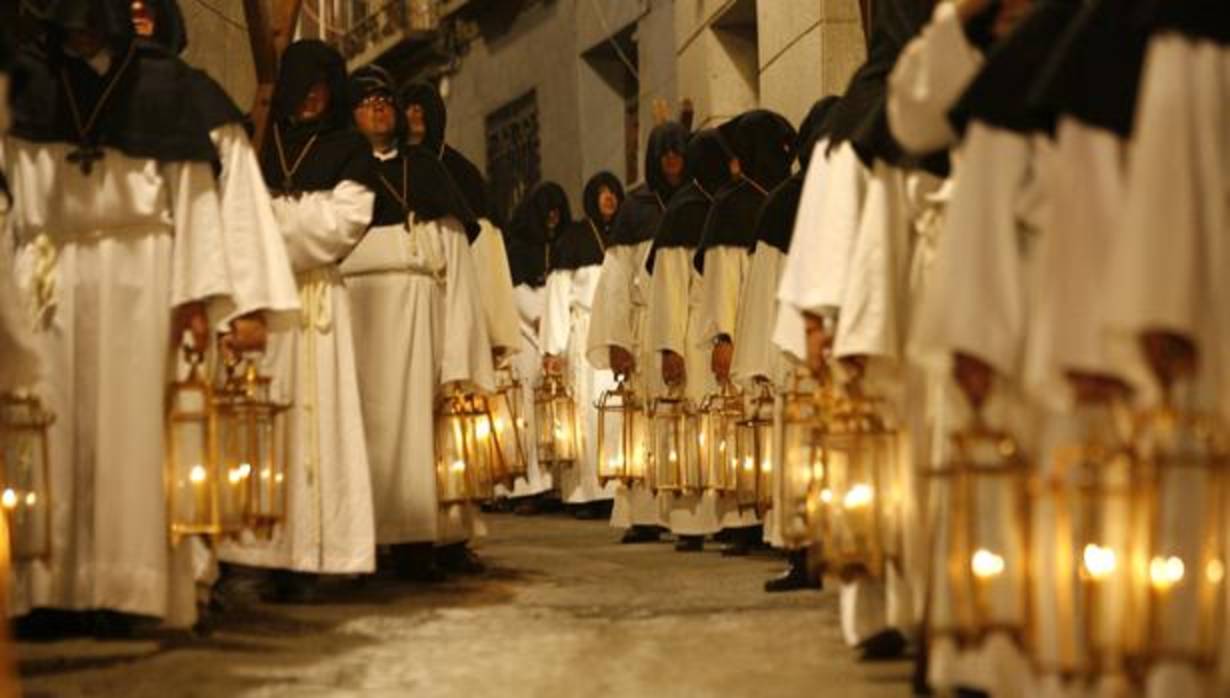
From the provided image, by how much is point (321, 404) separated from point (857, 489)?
12.4ft

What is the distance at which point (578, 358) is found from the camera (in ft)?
59.4

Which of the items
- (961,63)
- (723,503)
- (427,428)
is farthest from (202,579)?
(723,503)

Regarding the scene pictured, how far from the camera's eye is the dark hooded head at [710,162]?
1330cm

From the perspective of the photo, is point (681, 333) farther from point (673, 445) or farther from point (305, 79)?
point (305, 79)

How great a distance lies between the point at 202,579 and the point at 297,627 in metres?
0.50

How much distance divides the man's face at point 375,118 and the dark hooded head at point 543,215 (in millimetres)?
7133

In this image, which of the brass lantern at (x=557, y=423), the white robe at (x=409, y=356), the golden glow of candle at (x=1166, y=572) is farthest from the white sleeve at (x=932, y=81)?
the brass lantern at (x=557, y=423)

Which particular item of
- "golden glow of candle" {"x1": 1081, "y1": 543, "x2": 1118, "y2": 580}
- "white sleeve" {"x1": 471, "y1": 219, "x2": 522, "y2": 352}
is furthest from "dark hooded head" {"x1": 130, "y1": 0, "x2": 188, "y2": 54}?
"golden glow of candle" {"x1": 1081, "y1": 543, "x2": 1118, "y2": 580}

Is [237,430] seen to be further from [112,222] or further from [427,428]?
[427,428]

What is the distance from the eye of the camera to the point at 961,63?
6.32 meters

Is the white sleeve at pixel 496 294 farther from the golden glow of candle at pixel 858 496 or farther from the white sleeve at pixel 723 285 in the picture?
the golden glow of candle at pixel 858 496

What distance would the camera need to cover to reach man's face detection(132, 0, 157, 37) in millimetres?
8930

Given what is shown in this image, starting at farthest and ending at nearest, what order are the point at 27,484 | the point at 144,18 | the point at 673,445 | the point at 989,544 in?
the point at 673,445 → the point at 144,18 → the point at 27,484 → the point at 989,544

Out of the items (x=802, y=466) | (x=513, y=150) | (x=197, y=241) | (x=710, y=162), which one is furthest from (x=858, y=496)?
(x=513, y=150)
